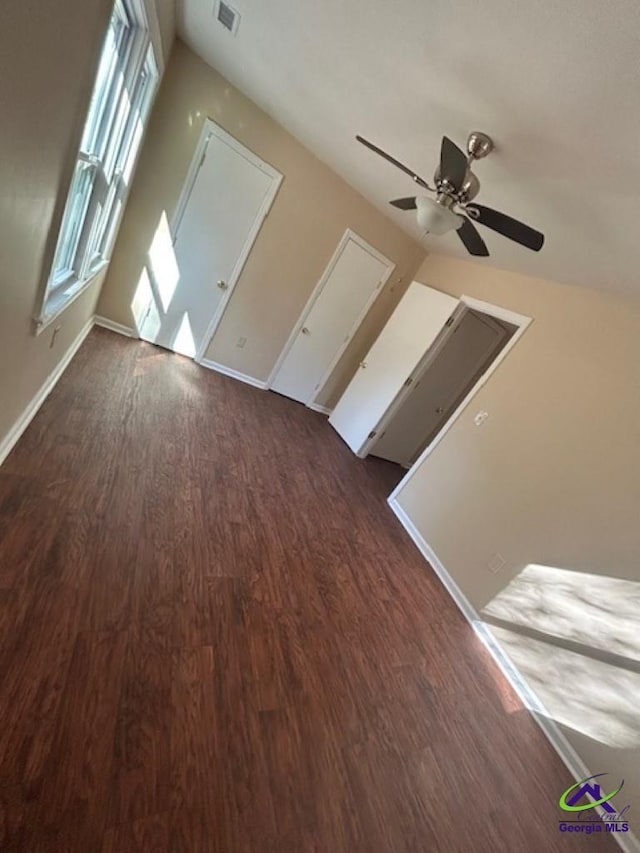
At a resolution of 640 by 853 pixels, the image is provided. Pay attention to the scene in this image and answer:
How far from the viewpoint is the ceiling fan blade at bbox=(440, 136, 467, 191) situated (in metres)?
1.46

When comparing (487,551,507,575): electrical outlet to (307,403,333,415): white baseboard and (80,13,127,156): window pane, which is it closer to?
(307,403,333,415): white baseboard

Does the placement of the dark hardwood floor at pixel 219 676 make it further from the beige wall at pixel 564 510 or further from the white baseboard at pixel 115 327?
the white baseboard at pixel 115 327

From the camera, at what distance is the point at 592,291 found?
249cm

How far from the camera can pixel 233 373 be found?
4.46 meters

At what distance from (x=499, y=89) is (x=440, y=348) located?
2.42 metres

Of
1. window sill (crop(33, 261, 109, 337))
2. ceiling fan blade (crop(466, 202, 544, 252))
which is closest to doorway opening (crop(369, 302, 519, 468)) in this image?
ceiling fan blade (crop(466, 202, 544, 252))

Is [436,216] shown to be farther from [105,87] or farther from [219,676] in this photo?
[219,676]

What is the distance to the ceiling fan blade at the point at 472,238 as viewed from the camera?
193 cm

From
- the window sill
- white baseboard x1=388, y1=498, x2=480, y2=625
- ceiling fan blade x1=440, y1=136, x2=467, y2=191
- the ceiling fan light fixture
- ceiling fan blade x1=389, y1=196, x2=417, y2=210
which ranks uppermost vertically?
ceiling fan blade x1=440, y1=136, x2=467, y2=191

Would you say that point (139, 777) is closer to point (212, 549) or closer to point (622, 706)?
point (212, 549)

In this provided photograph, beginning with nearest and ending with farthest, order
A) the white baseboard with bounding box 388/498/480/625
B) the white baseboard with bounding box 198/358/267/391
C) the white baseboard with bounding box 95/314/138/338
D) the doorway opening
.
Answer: the white baseboard with bounding box 388/498/480/625 → the white baseboard with bounding box 95/314/138/338 → the doorway opening → the white baseboard with bounding box 198/358/267/391

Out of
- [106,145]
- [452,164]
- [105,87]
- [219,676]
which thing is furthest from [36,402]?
[452,164]

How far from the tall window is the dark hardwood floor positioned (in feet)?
2.84

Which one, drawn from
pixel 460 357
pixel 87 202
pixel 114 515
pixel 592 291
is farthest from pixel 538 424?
pixel 87 202
